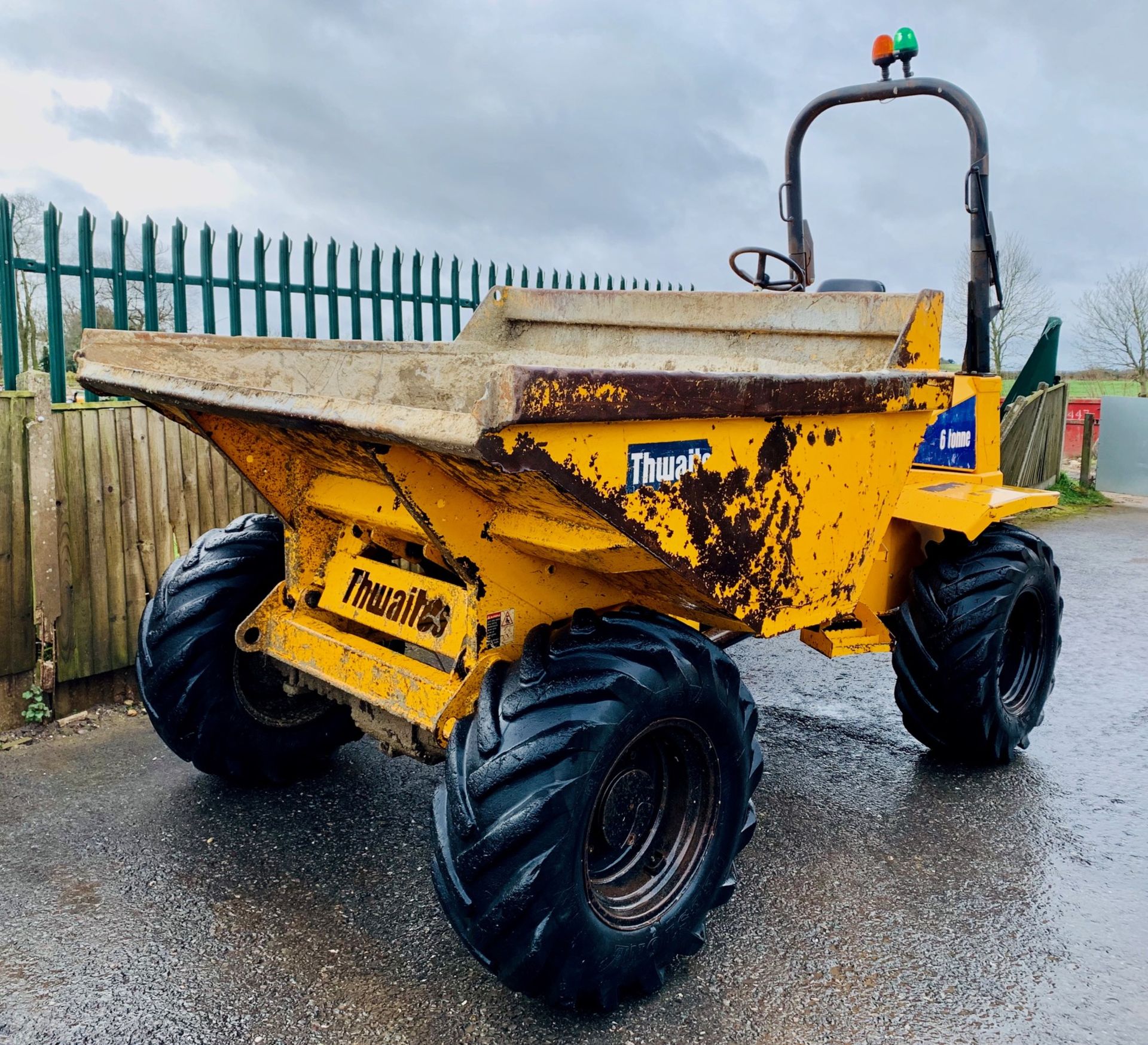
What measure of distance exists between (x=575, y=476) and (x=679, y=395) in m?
0.29

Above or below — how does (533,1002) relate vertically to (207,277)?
below

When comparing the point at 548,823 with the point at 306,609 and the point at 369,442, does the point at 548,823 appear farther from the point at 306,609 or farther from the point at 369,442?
the point at 306,609

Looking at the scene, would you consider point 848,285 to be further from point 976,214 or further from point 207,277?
point 207,277

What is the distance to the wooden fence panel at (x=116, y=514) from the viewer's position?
14.8ft

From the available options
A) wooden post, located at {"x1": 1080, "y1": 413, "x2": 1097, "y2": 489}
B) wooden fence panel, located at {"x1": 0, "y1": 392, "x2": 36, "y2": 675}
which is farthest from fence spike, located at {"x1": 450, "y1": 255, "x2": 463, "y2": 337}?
wooden post, located at {"x1": 1080, "y1": 413, "x2": 1097, "y2": 489}

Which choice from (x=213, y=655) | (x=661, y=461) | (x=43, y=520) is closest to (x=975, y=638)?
(x=661, y=461)

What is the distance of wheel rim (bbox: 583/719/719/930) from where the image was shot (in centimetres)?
265

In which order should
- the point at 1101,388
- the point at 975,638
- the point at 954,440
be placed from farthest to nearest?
1. the point at 1101,388
2. the point at 954,440
3. the point at 975,638

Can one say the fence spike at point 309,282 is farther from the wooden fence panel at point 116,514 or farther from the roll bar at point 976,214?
the roll bar at point 976,214

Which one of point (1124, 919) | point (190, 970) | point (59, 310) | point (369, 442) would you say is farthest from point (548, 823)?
point (59, 310)

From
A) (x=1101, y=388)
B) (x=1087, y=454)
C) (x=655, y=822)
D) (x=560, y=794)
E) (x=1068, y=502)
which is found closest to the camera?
(x=560, y=794)

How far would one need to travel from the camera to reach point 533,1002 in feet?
8.45

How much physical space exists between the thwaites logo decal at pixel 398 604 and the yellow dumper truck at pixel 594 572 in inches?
0.4

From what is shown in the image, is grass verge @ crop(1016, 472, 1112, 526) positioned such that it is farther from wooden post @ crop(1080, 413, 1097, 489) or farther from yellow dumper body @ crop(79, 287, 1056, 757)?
yellow dumper body @ crop(79, 287, 1056, 757)
